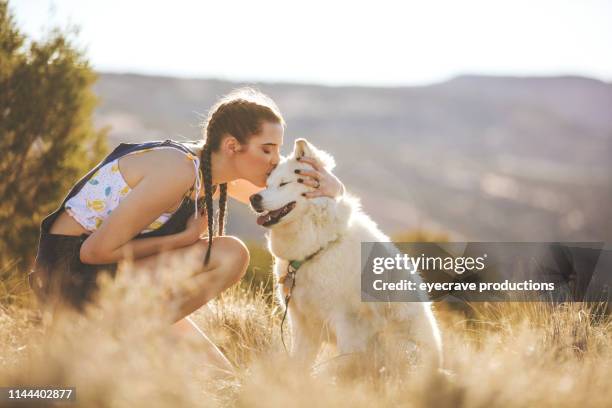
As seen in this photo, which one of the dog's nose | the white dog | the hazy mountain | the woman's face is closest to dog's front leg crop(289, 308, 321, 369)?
the white dog

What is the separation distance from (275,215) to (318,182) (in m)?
0.36

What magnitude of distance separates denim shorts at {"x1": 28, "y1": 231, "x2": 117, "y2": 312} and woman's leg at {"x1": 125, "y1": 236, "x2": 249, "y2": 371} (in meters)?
0.28

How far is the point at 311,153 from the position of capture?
12.3 ft

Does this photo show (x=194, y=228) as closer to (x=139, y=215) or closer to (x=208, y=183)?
(x=208, y=183)

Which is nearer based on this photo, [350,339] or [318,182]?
[350,339]

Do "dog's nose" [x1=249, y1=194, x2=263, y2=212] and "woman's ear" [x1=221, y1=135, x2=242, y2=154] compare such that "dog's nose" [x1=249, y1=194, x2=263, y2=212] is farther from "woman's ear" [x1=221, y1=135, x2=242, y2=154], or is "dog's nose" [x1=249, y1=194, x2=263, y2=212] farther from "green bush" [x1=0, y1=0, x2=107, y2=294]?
"green bush" [x1=0, y1=0, x2=107, y2=294]

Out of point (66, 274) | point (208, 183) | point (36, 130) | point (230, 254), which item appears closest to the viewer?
point (66, 274)

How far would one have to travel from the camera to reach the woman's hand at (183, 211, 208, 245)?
3.37 metres

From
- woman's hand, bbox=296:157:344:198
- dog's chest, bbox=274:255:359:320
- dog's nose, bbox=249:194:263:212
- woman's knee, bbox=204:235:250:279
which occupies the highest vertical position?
woman's hand, bbox=296:157:344:198

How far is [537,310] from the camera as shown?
3.78 m

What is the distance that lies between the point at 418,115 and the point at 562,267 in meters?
105

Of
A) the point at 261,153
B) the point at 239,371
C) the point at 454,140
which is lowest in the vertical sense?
the point at 239,371

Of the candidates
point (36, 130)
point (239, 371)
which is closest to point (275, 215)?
point (239, 371)

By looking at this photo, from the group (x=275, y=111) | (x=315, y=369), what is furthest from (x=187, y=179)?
(x=315, y=369)
